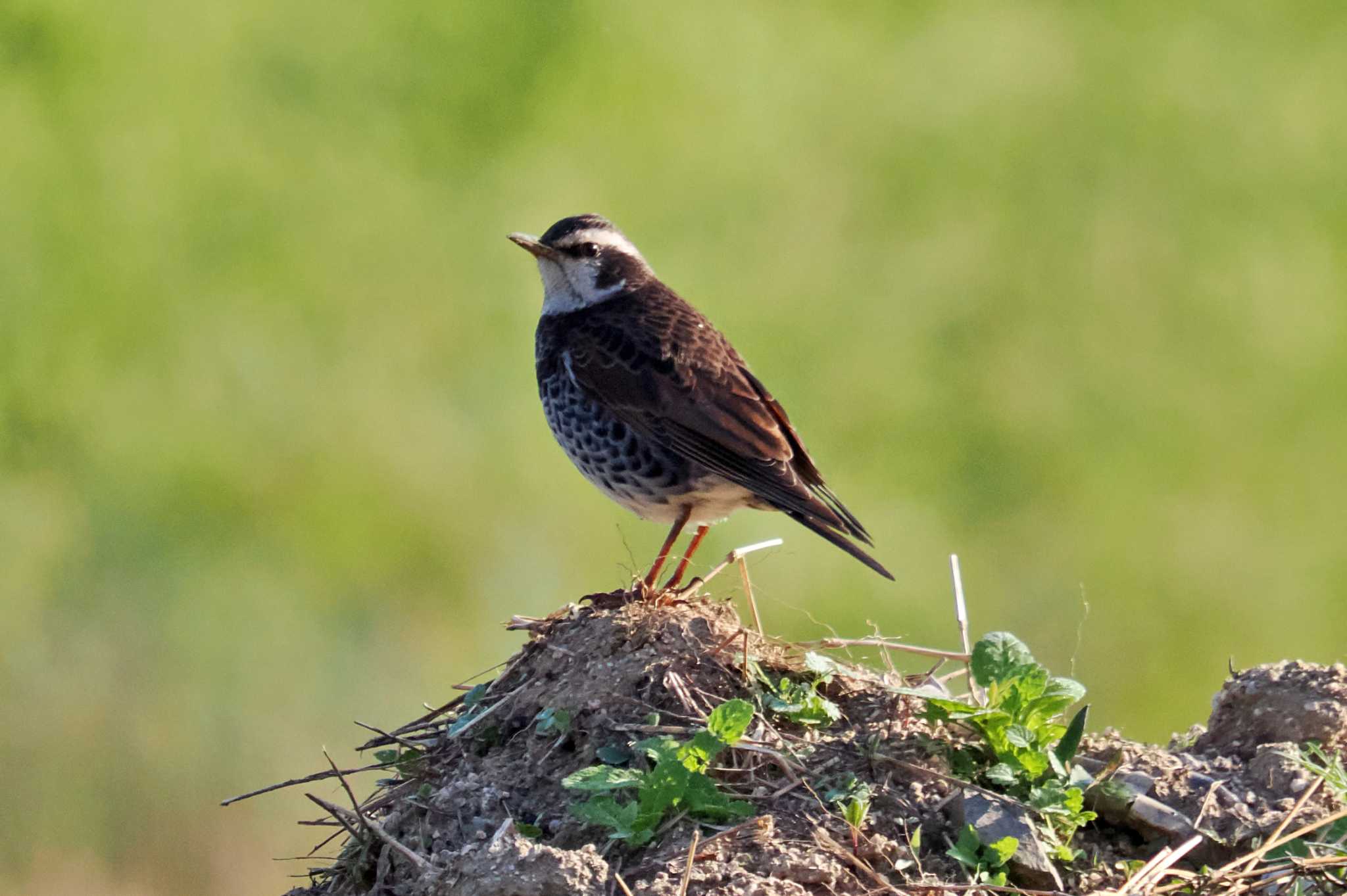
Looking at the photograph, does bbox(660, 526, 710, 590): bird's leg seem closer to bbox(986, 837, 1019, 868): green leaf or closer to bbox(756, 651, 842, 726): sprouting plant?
bbox(756, 651, 842, 726): sprouting plant

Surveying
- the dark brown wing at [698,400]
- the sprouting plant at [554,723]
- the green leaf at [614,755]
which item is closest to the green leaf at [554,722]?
the sprouting plant at [554,723]

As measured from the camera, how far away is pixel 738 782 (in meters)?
3.39

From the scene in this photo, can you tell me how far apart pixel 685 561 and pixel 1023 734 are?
5.63 ft

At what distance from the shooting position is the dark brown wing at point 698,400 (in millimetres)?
4957

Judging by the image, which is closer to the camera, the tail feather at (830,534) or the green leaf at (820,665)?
the green leaf at (820,665)

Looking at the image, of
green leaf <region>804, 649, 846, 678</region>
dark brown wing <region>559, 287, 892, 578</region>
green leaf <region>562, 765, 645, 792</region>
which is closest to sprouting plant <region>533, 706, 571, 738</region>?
green leaf <region>562, 765, 645, 792</region>

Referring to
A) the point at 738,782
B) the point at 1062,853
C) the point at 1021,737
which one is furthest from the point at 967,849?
the point at 738,782

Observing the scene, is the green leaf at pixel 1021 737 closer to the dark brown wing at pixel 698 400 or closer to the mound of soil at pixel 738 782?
the mound of soil at pixel 738 782

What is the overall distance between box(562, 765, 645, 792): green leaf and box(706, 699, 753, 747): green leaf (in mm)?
196

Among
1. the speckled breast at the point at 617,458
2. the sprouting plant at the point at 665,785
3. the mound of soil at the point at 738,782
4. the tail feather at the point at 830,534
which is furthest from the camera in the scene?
the speckled breast at the point at 617,458

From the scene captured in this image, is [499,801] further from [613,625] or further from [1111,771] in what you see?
[1111,771]

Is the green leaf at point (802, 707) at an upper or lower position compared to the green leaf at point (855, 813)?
upper

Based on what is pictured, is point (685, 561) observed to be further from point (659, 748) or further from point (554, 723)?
point (659, 748)

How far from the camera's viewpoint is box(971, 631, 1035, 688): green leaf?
11.7 feet
